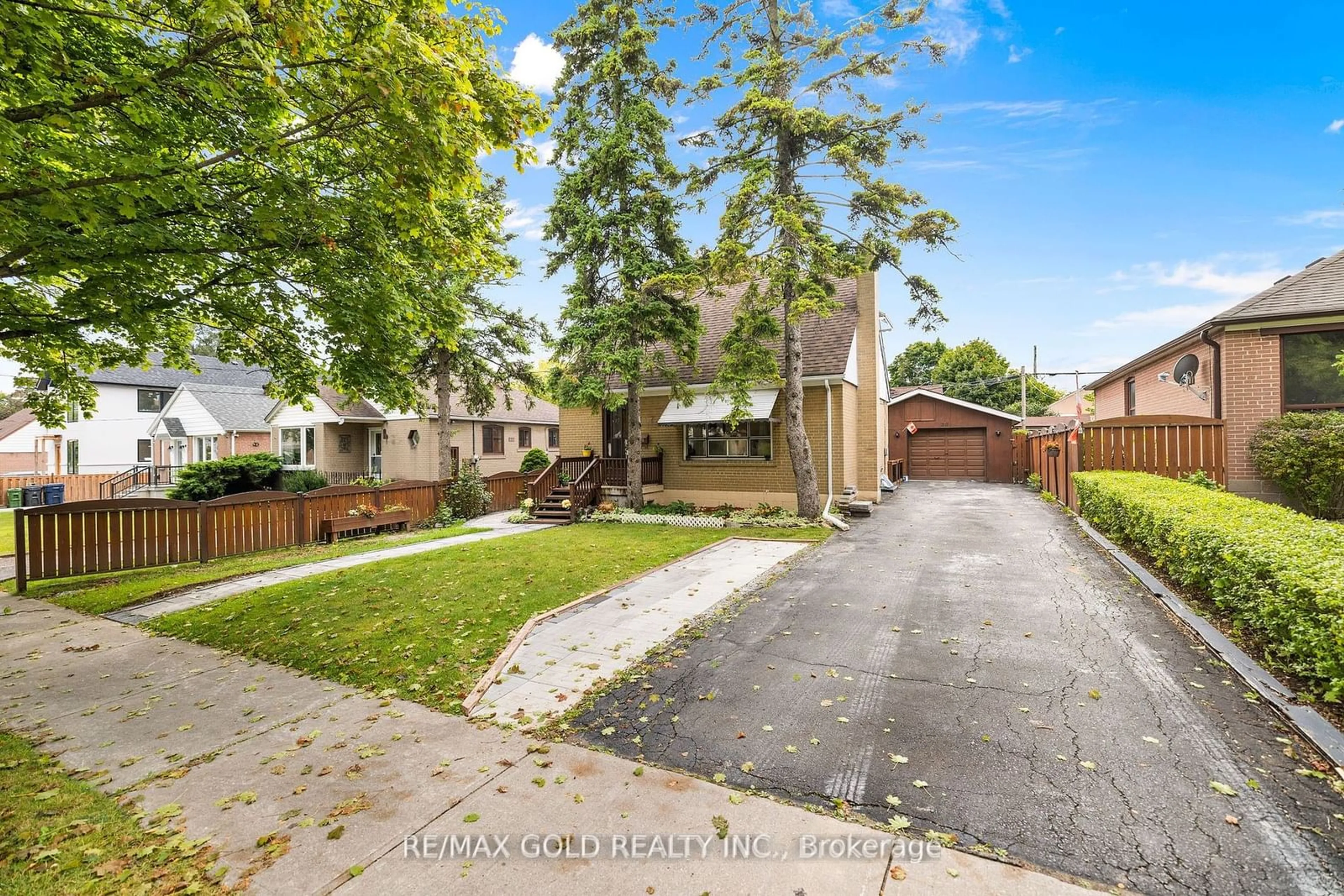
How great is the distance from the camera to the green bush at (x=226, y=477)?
2023 centimetres

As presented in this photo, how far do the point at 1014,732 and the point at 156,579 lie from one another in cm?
1254

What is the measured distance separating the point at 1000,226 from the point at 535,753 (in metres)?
19.2

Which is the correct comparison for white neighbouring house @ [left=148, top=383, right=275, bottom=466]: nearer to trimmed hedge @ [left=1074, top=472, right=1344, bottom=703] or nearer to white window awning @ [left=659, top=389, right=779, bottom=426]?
white window awning @ [left=659, top=389, right=779, bottom=426]

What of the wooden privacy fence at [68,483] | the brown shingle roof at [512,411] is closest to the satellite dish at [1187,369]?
Answer: the brown shingle roof at [512,411]

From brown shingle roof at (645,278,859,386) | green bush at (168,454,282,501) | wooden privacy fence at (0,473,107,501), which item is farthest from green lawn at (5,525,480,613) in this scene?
wooden privacy fence at (0,473,107,501)

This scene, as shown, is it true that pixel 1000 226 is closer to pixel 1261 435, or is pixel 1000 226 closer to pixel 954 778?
pixel 1261 435

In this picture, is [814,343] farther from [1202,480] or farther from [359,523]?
[359,523]

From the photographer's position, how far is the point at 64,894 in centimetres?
A: 244

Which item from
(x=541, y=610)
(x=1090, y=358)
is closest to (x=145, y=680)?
(x=541, y=610)

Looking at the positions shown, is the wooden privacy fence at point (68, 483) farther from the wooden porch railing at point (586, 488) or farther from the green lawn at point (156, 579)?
the wooden porch railing at point (586, 488)

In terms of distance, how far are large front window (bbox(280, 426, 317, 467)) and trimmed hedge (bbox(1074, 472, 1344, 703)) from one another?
28647mm

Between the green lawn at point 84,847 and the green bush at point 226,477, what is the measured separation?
65.3 ft

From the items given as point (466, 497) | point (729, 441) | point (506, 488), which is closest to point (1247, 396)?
point (729, 441)

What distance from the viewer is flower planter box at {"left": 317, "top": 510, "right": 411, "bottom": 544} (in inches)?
524
